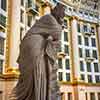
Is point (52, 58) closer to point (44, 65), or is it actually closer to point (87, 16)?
point (44, 65)

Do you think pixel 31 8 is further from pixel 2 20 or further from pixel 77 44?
pixel 77 44

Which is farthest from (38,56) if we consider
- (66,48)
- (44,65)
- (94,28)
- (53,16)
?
(94,28)

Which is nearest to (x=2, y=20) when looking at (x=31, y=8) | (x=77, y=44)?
(x=31, y=8)

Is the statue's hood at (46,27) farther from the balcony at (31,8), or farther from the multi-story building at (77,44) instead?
the balcony at (31,8)

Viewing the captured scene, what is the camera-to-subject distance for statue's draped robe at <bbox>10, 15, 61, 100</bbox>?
3.23 meters

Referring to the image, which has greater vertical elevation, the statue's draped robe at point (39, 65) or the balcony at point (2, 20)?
the balcony at point (2, 20)

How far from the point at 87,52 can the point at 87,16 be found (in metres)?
5.51

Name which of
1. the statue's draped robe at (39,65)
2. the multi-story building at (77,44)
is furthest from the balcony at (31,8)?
the statue's draped robe at (39,65)

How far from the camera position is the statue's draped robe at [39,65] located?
3234mm

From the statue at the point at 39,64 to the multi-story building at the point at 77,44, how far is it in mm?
18229

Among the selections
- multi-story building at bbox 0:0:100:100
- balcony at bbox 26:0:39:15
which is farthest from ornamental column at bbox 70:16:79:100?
balcony at bbox 26:0:39:15

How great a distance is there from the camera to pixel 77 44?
96.5ft

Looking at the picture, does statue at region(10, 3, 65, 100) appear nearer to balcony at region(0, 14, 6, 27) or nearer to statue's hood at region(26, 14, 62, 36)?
statue's hood at region(26, 14, 62, 36)

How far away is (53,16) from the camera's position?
150 inches
